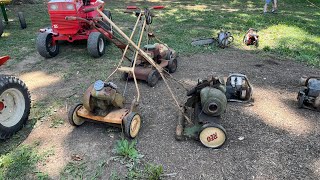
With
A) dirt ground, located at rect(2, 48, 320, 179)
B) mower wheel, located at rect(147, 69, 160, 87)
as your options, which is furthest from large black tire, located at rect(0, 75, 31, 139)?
mower wheel, located at rect(147, 69, 160, 87)

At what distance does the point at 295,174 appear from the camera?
3557 millimetres

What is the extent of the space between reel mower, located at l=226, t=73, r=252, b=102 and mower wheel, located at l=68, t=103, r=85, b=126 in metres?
2.42

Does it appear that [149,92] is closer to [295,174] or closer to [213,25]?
[295,174]

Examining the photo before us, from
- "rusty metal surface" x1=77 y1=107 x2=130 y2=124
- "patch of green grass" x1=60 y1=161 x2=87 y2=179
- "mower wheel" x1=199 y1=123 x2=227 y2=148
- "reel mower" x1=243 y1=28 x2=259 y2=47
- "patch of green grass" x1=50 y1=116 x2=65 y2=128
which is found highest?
"reel mower" x1=243 y1=28 x2=259 y2=47

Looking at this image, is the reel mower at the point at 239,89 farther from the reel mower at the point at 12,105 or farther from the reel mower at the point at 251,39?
the reel mower at the point at 251,39

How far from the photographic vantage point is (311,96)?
4.82 metres

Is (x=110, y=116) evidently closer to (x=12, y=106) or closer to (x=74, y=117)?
(x=74, y=117)

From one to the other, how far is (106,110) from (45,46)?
3566 mm

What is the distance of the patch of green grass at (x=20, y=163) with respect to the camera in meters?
3.58

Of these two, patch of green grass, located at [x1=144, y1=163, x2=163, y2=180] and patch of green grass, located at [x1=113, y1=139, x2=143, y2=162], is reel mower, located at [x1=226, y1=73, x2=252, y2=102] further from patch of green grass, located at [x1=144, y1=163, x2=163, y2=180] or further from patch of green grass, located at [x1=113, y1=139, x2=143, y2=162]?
patch of green grass, located at [x1=144, y1=163, x2=163, y2=180]

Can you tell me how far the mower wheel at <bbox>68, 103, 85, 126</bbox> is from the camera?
14.2ft

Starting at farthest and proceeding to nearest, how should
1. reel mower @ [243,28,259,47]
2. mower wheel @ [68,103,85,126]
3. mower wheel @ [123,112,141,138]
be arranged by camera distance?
reel mower @ [243,28,259,47] < mower wheel @ [68,103,85,126] < mower wheel @ [123,112,141,138]

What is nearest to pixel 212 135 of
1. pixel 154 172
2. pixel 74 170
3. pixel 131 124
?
pixel 154 172

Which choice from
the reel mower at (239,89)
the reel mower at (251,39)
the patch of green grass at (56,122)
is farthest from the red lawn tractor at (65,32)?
the reel mower at (251,39)
